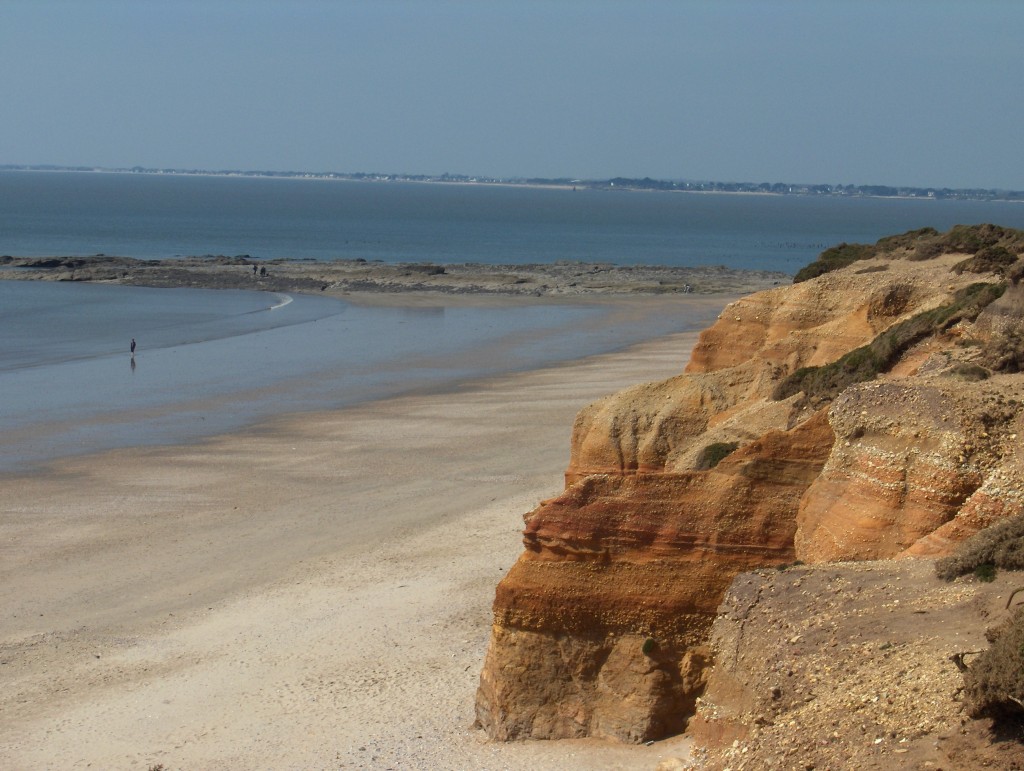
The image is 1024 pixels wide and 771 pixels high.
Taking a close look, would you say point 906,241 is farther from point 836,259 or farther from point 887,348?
point 887,348

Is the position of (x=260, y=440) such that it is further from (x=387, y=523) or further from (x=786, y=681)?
(x=786, y=681)

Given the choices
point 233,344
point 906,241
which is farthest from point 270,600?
point 233,344

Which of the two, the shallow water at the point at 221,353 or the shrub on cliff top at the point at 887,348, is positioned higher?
the shrub on cliff top at the point at 887,348

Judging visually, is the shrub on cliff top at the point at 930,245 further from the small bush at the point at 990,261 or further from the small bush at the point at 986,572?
the small bush at the point at 986,572

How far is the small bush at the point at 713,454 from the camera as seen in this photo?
52.5 feet

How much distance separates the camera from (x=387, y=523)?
26.3m

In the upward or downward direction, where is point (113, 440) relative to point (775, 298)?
downward

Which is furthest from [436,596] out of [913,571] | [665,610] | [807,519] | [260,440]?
[260,440]

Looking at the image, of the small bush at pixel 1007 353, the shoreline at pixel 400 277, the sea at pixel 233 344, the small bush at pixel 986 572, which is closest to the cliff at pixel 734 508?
the small bush at pixel 1007 353

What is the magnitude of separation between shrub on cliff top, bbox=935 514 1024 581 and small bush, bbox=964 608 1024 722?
1517mm

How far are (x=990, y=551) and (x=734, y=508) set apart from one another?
417cm

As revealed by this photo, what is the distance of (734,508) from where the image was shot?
1422cm

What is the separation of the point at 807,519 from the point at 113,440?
2753 centimetres

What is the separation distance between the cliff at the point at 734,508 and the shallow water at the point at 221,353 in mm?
21980
